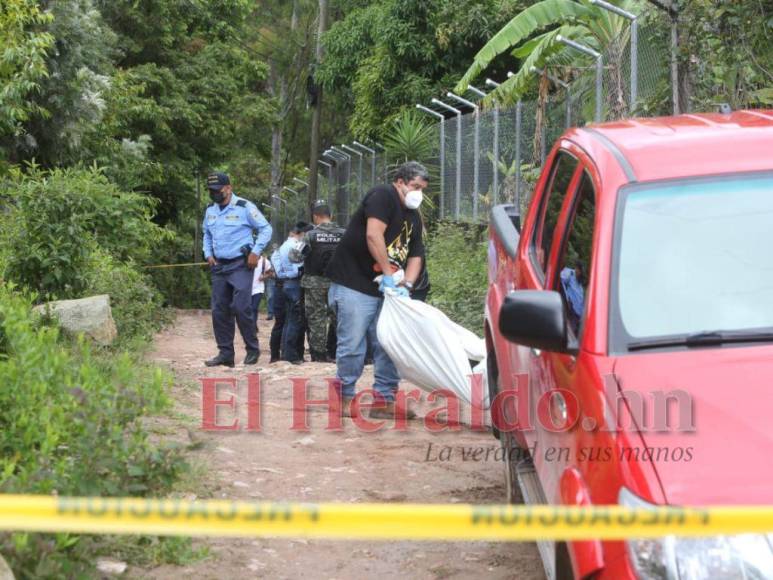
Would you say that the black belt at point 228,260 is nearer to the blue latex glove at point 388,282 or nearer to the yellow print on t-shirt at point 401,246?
the yellow print on t-shirt at point 401,246

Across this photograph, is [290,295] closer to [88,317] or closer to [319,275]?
[319,275]

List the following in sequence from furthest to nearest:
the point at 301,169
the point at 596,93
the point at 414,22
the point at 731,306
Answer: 1. the point at 301,169
2. the point at 414,22
3. the point at 596,93
4. the point at 731,306

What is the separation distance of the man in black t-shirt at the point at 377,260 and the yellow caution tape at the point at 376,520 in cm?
603

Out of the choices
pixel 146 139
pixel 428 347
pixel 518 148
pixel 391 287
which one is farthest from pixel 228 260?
pixel 146 139

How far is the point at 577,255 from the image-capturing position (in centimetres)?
441

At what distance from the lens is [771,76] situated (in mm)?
9297

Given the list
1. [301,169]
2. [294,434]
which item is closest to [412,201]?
[294,434]

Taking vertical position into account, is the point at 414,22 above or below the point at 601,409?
above

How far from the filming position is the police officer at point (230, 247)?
466 inches

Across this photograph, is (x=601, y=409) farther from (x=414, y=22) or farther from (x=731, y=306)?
(x=414, y=22)

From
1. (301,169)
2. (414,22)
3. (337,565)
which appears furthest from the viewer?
(301,169)

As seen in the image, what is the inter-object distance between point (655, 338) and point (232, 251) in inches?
334

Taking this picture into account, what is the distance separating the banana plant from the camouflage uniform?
318 centimetres

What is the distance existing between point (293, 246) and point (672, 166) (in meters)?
9.98
